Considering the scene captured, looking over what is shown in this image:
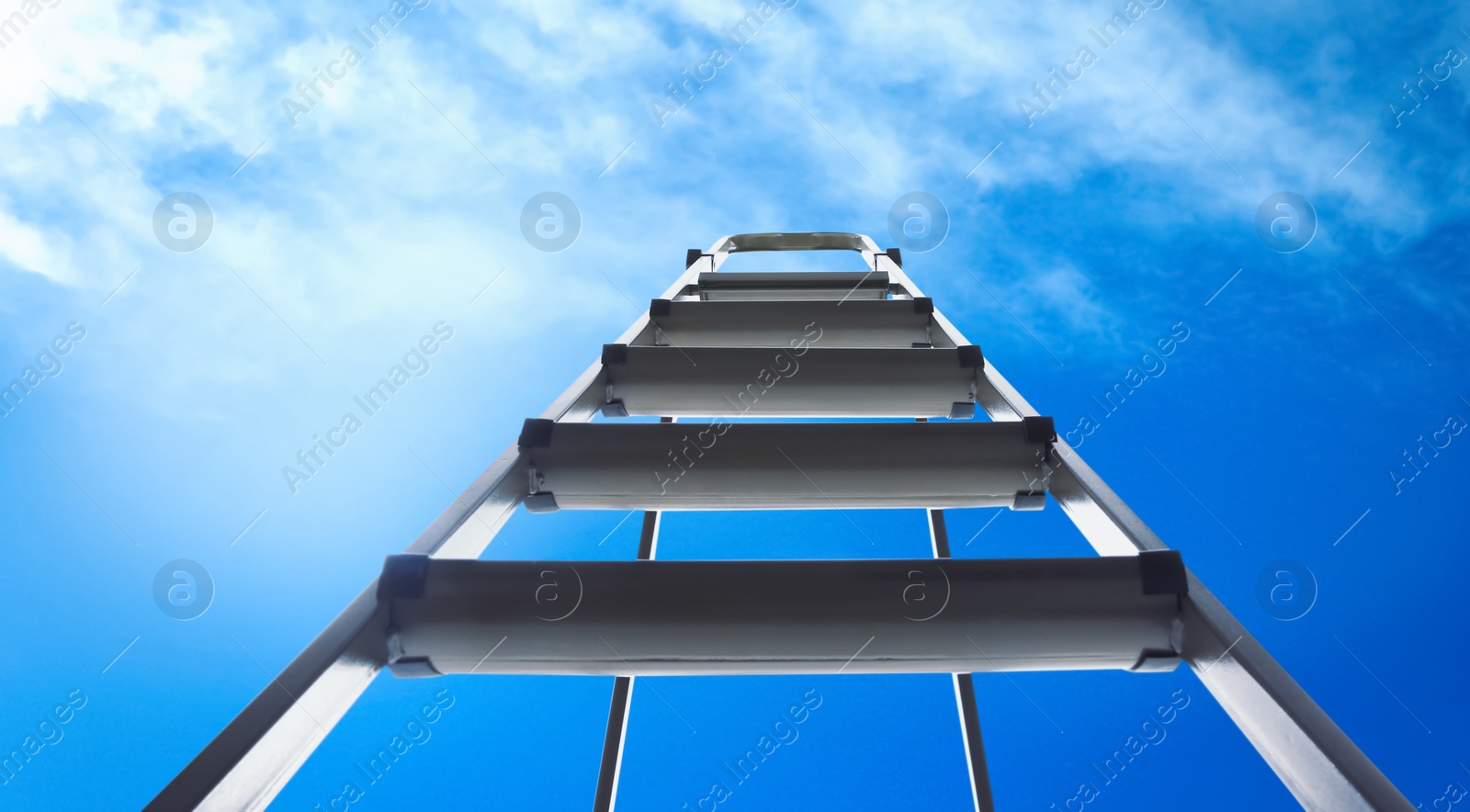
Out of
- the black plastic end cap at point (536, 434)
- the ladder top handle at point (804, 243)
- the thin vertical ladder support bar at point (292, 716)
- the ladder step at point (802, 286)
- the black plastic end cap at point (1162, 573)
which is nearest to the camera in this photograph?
the thin vertical ladder support bar at point (292, 716)

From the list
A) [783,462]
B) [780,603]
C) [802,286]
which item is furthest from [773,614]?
[802,286]

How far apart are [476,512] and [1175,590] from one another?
40.6 inches

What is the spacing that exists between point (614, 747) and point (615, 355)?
895 mm

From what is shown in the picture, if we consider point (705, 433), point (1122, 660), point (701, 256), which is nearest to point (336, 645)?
point (705, 433)

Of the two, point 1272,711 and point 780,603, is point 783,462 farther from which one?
point 1272,711

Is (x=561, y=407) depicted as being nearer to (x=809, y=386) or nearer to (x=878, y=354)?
(x=809, y=386)

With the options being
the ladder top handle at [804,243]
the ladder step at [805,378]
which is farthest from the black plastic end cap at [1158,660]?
the ladder top handle at [804,243]

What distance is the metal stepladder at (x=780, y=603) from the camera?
35.0 inches

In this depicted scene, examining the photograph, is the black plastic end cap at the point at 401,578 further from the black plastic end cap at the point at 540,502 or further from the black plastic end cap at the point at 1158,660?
the black plastic end cap at the point at 1158,660

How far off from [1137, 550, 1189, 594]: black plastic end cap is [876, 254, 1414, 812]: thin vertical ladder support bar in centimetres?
2

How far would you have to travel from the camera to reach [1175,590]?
1.03 metres

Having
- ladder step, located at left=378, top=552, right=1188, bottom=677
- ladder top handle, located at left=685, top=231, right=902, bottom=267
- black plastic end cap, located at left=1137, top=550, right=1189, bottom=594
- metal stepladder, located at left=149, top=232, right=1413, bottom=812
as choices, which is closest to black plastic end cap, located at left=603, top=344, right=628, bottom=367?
metal stepladder, located at left=149, top=232, right=1413, bottom=812

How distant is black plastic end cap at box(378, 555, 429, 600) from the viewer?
104cm

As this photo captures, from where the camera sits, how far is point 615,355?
1920 mm
